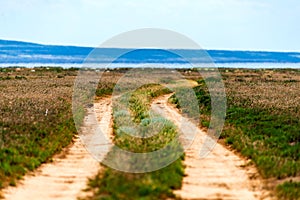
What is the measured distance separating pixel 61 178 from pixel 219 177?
18.7 ft

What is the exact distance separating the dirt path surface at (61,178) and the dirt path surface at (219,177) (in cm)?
353

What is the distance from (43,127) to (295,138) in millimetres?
12218

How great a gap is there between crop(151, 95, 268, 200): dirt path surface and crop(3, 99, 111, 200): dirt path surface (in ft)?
11.6

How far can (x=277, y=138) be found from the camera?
2773 cm

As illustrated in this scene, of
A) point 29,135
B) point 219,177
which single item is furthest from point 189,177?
point 29,135

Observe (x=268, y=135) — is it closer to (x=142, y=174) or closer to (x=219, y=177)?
(x=219, y=177)

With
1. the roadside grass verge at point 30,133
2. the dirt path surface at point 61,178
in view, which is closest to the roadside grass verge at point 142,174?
the dirt path surface at point 61,178

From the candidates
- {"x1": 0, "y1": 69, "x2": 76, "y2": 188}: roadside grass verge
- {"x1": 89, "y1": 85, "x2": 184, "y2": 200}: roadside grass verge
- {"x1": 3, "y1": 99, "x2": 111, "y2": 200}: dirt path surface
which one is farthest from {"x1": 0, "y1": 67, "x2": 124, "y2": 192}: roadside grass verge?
{"x1": 89, "y1": 85, "x2": 184, "y2": 200}: roadside grass verge

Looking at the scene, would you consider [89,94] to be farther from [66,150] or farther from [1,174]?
[1,174]

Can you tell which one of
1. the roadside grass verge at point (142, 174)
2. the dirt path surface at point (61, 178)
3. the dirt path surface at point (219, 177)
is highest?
the roadside grass verge at point (142, 174)

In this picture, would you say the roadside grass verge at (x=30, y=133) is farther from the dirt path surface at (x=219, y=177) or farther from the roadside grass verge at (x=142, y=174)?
the dirt path surface at (x=219, y=177)

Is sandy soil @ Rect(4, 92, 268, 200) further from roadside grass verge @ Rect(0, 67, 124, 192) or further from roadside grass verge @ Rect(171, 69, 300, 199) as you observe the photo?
roadside grass verge @ Rect(171, 69, 300, 199)

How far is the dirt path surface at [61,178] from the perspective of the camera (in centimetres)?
1859

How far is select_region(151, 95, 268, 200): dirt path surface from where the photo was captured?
61.7 feet
